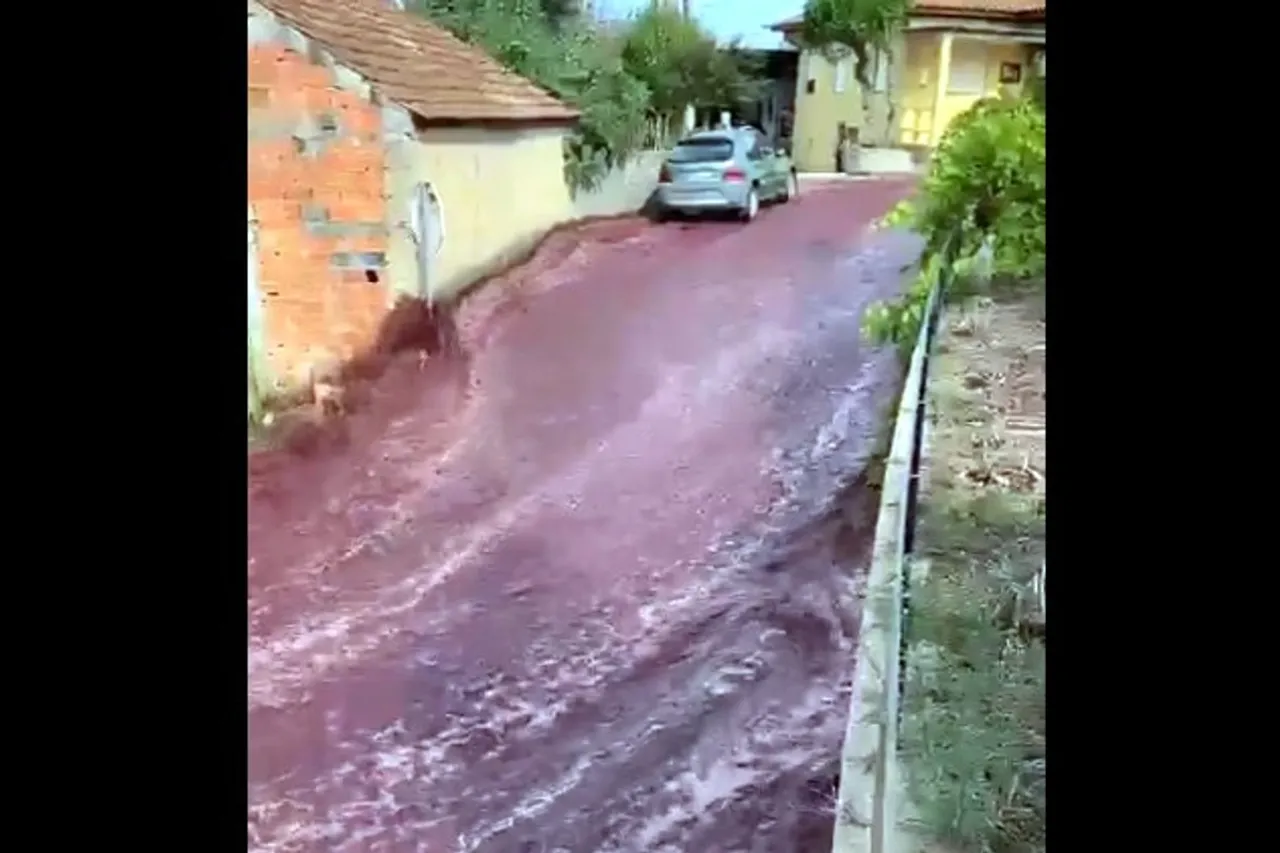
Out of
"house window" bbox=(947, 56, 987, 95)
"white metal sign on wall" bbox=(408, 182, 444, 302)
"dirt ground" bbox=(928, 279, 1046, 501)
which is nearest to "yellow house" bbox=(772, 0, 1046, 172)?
"house window" bbox=(947, 56, 987, 95)

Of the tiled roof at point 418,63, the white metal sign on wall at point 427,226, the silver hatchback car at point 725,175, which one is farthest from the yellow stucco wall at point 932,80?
the white metal sign on wall at point 427,226

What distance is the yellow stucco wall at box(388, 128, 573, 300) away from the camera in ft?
3.86

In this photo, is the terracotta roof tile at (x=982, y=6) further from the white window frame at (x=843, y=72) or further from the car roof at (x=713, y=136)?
the car roof at (x=713, y=136)

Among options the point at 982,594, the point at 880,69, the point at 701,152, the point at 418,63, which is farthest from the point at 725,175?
the point at 982,594

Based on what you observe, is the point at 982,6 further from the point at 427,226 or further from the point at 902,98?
the point at 427,226

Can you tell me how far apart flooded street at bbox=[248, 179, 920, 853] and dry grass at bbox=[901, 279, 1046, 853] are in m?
0.06

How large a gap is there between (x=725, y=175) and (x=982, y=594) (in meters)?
0.40

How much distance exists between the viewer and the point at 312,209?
3.84 ft

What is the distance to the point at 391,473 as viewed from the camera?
116 centimetres

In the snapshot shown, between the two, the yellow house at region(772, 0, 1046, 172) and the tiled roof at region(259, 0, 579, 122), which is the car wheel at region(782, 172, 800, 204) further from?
the tiled roof at region(259, 0, 579, 122)

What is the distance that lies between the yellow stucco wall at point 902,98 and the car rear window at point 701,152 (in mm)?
58

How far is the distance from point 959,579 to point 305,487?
51 cm
